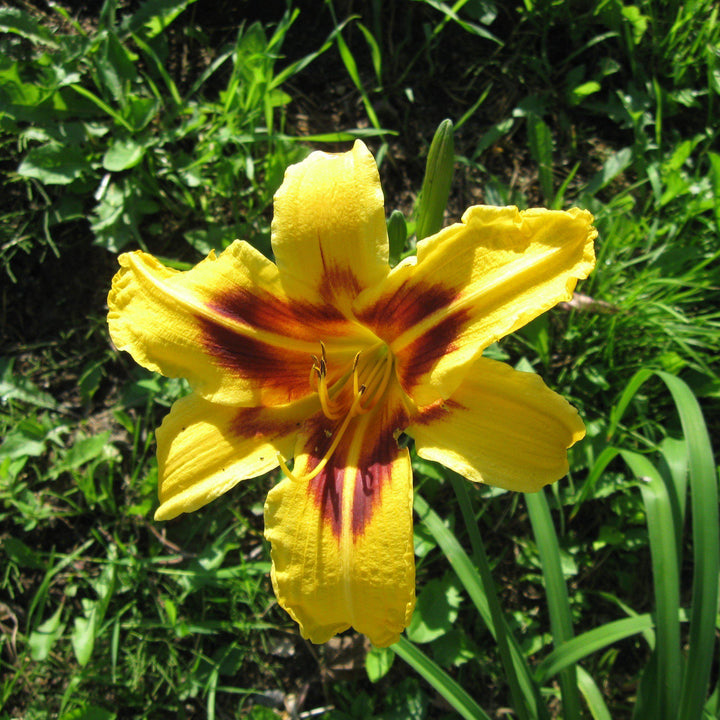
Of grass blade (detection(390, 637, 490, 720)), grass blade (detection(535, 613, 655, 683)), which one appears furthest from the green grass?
grass blade (detection(535, 613, 655, 683))

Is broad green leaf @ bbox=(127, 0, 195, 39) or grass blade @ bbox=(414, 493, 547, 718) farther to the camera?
broad green leaf @ bbox=(127, 0, 195, 39)

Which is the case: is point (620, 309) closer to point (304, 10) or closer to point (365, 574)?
point (365, 574)

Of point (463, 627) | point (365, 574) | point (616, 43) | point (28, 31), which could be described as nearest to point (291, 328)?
point (365, 574)

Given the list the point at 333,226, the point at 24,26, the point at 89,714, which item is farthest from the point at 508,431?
the point at 24,26

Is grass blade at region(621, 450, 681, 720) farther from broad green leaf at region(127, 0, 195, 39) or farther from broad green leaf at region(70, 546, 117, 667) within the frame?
broad green leaf at region(127, 0, 195, 39)

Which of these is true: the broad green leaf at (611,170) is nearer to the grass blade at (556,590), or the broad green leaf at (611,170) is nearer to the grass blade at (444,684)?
the grass blade at (556,590)

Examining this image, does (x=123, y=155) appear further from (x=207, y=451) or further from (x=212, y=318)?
(x=207, y=451)
